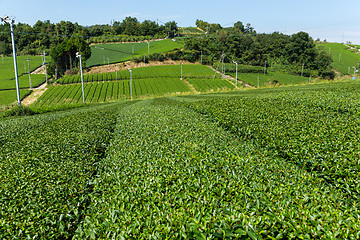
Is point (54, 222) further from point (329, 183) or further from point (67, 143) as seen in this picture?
point (329, 183)

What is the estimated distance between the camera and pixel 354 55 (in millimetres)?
138375

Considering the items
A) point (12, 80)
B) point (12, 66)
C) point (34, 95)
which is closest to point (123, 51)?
point (12, 66)

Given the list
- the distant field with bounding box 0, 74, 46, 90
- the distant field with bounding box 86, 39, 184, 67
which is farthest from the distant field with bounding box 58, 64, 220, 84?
the distant field with bounding box 86, 39, 184, 67

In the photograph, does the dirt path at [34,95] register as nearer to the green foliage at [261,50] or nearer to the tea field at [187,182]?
the tea field at [187,182]

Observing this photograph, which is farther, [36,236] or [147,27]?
[147,27]

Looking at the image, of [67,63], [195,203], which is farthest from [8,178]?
[67,63]

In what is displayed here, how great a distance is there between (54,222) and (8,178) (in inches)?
109

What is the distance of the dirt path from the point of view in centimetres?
6926

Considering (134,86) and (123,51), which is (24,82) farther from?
(123,51)

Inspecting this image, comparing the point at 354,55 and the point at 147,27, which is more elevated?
→ the point at 147,27

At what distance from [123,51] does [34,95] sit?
7027cm

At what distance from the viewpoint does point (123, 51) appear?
13762cm

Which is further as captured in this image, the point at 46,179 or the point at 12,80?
the point at 12,80

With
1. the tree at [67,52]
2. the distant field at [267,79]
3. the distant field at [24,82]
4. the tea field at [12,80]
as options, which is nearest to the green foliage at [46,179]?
the tea field at [12,80]
